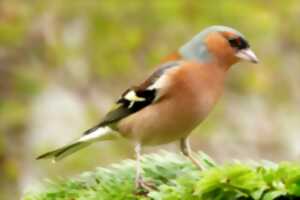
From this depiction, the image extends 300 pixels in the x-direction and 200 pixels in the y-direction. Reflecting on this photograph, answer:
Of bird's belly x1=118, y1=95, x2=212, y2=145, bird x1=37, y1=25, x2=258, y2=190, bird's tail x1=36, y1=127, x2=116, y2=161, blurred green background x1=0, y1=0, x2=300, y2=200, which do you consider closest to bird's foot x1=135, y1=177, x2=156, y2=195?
bird x1=37, y1=25, x2=258, y2=190

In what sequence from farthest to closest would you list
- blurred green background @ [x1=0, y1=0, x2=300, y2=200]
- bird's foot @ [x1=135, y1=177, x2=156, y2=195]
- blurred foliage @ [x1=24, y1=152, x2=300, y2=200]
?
Answer: 1. blurred green background @ [x1=0, y1=0, x2=300, y2=200]
2. bird's foot @ [x1=135, y1=177, x2=156, y2=195]
3. blurred foliage @ [x1=24, y1=152, x2=300, y2=200]

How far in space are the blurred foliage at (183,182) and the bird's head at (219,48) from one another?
768 millimetres

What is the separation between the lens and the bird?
3365 mm

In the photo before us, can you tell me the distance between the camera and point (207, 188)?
6.76 feet

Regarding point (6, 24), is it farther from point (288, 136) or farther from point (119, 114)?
point (119, 114)

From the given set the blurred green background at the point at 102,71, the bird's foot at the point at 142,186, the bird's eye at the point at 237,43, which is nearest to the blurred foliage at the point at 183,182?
the bird's foot at the point at 142,186

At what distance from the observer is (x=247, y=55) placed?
11.3ft

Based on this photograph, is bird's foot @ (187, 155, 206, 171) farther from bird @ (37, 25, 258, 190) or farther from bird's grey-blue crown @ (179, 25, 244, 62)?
bird's grey-blue crown @ (179, 25, 244, 62)

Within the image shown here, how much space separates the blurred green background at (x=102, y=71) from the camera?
7324mm

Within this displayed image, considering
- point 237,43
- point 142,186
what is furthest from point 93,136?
point 142,186

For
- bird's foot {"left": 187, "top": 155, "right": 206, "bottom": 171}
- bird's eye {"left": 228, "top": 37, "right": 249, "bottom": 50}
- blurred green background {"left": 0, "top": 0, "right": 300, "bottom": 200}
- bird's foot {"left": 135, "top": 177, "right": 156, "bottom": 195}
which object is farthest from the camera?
blurred green background {"left": 0, "top": 0, "right": 300, "bottom": 200}

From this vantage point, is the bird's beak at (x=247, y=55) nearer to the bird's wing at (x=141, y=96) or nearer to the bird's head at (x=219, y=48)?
the bird's head at (x=219, y=48)

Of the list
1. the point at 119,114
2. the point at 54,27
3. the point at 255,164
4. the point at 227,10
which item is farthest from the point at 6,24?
the point at 255,164

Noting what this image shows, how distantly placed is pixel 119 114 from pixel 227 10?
4.00m
